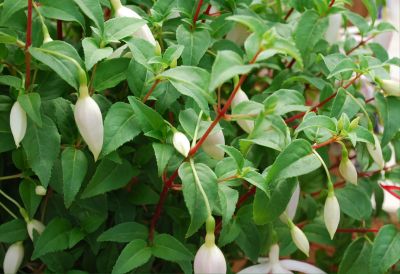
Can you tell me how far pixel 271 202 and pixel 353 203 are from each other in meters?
0.21

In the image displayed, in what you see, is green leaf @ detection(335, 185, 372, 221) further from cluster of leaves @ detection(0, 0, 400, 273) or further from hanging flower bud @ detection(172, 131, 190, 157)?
hanging flower bud @ detection(172, 131, 190, 157)

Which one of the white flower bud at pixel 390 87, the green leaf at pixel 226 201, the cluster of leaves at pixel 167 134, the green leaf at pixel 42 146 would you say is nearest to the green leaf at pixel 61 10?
the cluster of leaves at pixel 167 134

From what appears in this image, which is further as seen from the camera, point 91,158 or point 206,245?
point 91,158

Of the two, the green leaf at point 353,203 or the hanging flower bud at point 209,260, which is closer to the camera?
the hanging flower bud at point 209,260

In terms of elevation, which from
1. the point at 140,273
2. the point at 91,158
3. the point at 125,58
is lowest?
the point at 140,273

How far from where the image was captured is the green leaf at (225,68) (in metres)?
0.41

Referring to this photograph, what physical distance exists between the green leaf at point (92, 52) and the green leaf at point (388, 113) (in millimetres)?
322

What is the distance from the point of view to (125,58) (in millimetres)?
567

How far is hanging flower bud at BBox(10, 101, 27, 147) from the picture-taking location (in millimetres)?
530

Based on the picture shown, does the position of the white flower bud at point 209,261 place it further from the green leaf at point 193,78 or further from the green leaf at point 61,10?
the green leaf at point 61,10

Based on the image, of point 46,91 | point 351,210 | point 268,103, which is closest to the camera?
point 268,103

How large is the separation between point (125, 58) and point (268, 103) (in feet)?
0.57

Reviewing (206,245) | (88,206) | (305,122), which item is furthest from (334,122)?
(88,206)

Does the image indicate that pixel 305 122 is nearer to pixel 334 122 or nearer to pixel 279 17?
pixel 334 122
